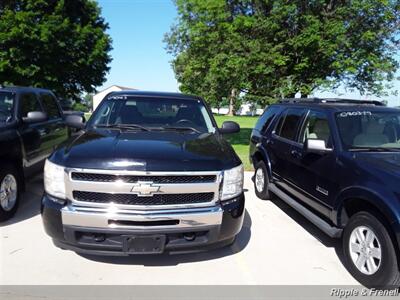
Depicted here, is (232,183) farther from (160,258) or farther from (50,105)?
(50,105)

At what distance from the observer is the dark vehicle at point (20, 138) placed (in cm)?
505

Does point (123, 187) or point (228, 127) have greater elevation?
point (228, 127)

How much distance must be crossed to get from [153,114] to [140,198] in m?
1.92

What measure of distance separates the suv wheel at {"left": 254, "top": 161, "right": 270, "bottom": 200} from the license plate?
11.5 ft

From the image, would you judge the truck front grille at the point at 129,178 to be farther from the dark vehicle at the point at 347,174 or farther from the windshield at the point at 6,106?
the windshield at the point at 6,106

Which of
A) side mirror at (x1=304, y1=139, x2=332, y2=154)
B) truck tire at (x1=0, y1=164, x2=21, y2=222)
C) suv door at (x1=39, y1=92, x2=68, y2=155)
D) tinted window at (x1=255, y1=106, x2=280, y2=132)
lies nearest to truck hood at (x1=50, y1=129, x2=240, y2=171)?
side mirror at (x1=304, y1=139, x2=332, y2=154)

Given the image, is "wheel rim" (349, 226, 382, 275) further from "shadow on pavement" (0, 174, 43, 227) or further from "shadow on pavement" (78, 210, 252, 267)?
"shadow on pavement" (0, 174, 43, 227)

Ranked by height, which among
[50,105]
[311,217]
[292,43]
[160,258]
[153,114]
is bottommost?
[160,258]

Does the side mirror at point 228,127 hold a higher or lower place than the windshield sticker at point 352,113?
lower

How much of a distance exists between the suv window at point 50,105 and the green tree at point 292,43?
6309mm

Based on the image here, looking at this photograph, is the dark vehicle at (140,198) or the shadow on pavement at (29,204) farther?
the shadow on pavement at (29,204)

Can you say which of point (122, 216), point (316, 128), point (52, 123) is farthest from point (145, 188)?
point (52, 123)

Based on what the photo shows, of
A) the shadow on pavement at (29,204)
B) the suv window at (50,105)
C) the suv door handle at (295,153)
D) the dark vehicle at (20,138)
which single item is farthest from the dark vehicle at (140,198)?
the suv window at (50,105)

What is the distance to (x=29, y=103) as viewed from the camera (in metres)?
6.47
